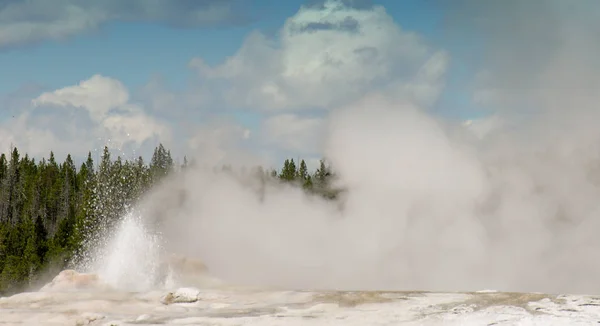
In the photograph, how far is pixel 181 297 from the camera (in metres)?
10.9

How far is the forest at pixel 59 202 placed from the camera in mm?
28750

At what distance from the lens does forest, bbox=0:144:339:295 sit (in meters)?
28.8

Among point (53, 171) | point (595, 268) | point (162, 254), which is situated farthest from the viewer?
point (53, 171)

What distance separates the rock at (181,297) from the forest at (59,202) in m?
8.59

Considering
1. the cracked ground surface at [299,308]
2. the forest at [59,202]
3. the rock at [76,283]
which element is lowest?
the cracked ground surface at [299,308]

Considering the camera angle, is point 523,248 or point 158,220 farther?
point 158,220

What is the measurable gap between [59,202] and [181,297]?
78.6 m

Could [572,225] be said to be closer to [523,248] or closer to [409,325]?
[523,248]

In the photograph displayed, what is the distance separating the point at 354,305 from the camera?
31.8 feet

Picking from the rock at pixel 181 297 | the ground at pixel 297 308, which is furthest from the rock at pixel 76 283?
the rock at pixel 181 297

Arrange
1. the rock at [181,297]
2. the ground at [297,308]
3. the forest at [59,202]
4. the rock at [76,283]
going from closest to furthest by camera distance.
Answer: the ground at [297,308], the rock at [181,297], the rock at [76,283], the forest at [59,202]

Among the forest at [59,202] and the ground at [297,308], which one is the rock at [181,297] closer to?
the ground at [297,308]

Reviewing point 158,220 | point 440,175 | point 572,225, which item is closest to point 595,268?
point 572,225

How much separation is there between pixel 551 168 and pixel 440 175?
10.0 feet
